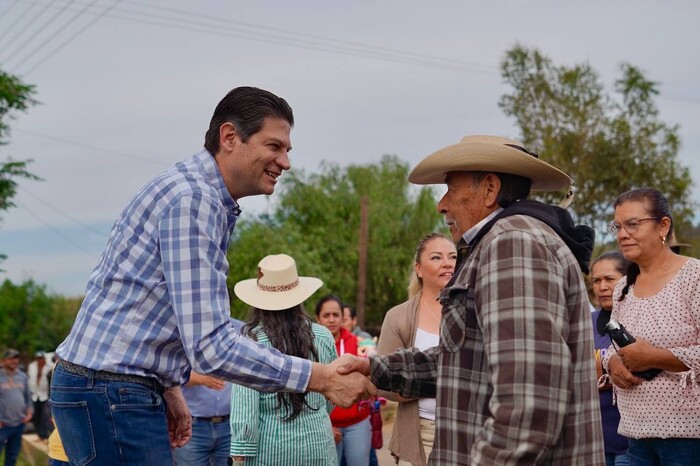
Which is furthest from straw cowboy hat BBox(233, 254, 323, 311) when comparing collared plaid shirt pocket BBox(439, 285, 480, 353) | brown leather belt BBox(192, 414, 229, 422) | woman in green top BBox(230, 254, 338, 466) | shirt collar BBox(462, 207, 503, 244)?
collared plaid shirt pocket BBox(439, 285, 480, 353)

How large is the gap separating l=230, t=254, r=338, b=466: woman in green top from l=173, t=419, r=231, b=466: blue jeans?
211 centimetres

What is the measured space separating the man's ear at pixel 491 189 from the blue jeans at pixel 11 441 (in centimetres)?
1228

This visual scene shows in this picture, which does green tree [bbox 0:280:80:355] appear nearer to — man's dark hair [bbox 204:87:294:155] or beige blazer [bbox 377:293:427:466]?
beige blazer [bbox 377:293:427:466]

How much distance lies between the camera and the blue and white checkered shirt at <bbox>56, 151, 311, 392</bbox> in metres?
Answer: 3.61

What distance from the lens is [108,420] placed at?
3.62 meters

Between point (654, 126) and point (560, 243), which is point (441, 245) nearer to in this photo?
point (560, 243)

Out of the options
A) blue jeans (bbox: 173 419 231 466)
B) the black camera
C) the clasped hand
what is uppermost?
the black camera

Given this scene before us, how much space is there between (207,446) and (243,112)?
4.85m

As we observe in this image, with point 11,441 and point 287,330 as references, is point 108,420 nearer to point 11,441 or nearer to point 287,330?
point 287,330

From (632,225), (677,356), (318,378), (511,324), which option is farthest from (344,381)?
(632,225)

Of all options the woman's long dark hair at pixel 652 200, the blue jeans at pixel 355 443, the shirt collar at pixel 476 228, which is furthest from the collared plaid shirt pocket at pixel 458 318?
the blue jeans at pixel 355 443

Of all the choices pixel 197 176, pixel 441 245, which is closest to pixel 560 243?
pixel 197 176

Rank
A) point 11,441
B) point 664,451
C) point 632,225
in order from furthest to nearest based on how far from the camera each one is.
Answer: point 11,441, point 632,225, point 664,451

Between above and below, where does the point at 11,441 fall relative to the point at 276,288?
below
